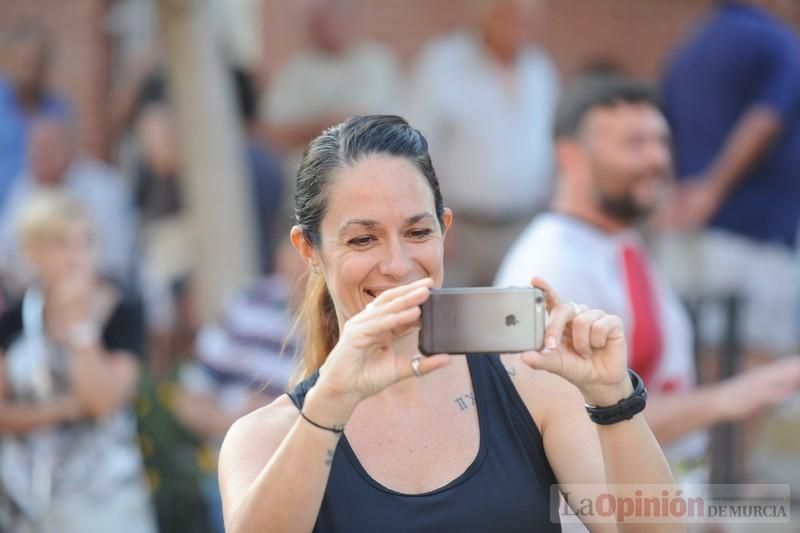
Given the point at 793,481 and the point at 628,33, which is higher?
the point at 628,33

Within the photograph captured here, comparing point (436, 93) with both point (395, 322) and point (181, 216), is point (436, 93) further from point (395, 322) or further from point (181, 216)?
point (395, 322)

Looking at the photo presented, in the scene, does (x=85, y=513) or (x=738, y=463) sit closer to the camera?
(x=85, y=513)

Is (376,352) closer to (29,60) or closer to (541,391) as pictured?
(541,391)

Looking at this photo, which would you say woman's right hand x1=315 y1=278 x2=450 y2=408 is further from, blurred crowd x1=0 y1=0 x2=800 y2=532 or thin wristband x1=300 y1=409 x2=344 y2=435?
blurred crowd x1=0 y1=0 x2=800 y2=532

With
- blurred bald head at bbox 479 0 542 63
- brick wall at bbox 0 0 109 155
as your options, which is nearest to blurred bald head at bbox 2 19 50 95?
brick wall at bbox 0 0 109 155

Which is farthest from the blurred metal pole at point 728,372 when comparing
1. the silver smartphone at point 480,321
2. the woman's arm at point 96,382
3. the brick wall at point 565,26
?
the silver smartphone at point 480,321

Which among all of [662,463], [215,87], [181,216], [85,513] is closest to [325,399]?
[662,463]

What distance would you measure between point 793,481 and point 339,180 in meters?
4.74

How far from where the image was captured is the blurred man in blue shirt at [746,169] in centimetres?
685

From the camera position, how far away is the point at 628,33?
34.0 feet

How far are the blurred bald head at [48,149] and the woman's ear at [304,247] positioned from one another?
546 centimetres

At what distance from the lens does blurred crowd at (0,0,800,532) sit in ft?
17.1

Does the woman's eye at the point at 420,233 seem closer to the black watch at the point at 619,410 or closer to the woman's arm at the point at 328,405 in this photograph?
the woman's arm at the point at 328,405

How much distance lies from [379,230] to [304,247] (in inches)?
12.0
